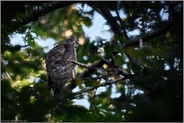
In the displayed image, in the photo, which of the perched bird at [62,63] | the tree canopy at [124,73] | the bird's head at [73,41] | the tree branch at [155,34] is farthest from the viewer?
the bird's head at [73,41]

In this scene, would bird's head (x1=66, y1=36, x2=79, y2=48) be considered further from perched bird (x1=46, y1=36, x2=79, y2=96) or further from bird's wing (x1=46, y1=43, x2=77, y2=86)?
bird's wing (x1=46, y1=43, x2=77, y2=86)

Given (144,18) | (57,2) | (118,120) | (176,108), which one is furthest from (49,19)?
(176,108)

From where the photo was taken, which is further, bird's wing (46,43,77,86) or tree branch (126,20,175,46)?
bird's wing (46,43,77,86)

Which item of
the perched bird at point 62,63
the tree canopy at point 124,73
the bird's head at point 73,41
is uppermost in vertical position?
the bird's head at point 73,41

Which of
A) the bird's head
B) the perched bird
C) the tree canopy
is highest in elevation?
the bird's head

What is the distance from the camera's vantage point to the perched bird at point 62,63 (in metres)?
6.79

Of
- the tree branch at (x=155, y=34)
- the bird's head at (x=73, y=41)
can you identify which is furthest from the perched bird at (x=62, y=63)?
the tree branch at (x=155, y=34)

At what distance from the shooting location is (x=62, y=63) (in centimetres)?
734

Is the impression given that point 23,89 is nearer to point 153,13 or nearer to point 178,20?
point 178,20

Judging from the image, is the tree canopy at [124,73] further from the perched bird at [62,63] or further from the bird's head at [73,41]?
the bird's head at [73,41]

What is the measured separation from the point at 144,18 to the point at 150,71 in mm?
1182

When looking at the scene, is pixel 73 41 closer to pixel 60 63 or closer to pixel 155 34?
pixel 60 63

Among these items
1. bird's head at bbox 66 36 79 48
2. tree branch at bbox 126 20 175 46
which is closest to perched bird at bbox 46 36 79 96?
bird's head at bbox 66 36 79 48

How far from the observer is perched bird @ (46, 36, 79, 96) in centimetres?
679
